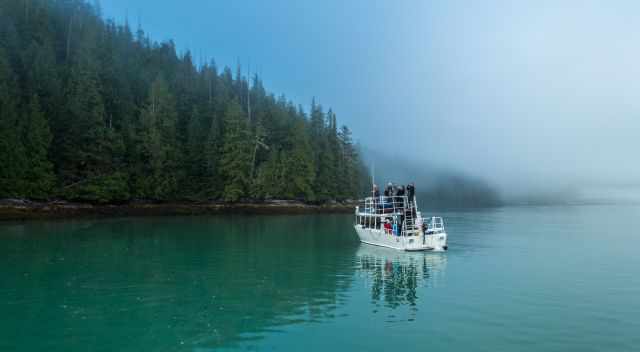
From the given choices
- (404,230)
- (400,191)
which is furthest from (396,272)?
(400,191)

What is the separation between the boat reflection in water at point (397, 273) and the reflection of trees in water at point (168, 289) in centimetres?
149

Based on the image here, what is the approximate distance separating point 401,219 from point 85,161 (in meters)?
66.3

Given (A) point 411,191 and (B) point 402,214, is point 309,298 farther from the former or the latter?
(B) point 402,214

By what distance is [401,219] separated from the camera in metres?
41.3

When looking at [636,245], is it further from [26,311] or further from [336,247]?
[26,311]

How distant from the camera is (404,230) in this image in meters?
39.9

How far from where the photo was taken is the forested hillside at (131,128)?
7581 centimetres

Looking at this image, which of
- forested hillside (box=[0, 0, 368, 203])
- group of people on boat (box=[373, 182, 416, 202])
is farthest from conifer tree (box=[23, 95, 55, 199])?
group of people on boat (box=[373, 182, 416, 202])

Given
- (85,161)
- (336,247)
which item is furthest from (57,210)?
(336,247)

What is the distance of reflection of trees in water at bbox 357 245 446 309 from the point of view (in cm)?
2217

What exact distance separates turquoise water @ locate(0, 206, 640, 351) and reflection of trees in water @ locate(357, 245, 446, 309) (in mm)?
126

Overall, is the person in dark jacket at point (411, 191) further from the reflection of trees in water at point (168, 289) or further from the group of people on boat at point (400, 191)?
the reflection of trees in water at point (168, 289)

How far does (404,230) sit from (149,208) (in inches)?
2468

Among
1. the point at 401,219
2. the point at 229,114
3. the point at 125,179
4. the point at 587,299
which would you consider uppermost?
the point at 229,114
